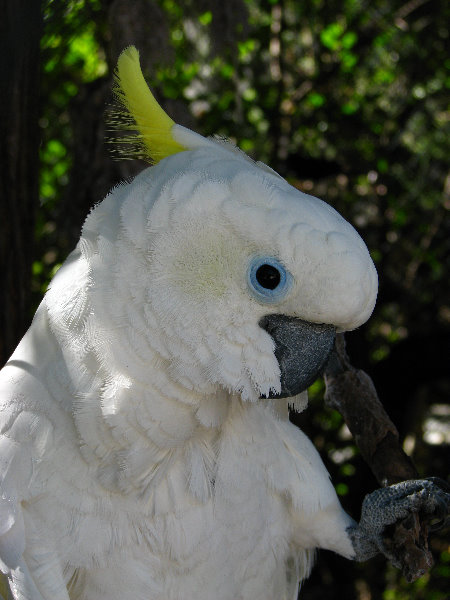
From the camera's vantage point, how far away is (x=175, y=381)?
1576mm

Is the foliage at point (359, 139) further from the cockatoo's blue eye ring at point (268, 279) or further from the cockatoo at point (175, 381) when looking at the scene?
the cockatoo's blue eye ring at point (268, 279)

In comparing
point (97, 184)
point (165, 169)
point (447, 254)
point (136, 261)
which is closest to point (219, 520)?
point (136, 261)

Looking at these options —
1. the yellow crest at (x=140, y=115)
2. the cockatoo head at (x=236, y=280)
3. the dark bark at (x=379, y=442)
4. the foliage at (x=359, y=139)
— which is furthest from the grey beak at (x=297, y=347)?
the foliage at (x=359, y=139)

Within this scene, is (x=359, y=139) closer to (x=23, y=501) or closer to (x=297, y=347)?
(x=297, y=347)

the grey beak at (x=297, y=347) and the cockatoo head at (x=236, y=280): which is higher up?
the cockatoo head at (x=236, y=280)

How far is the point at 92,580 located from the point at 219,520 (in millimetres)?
347

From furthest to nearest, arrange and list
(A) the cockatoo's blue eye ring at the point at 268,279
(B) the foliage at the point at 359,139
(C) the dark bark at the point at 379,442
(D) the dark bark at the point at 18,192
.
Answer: (B) the foliage at the point at 359,139, (D) the dark bark at the point at 18,192, (C) the dark bark at the point at 379,442, (A) the cockatoo's blue eye ring at the point at 268,279

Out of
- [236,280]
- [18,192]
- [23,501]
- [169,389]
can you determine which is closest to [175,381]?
[169,389]

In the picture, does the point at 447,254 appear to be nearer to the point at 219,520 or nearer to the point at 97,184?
the point at 97,184

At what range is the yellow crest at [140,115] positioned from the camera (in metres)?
1.69

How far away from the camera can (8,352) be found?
2.28 metres

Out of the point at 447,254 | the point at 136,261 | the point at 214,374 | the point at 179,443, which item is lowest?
the point at 447,254

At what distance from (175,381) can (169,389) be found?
3 cm

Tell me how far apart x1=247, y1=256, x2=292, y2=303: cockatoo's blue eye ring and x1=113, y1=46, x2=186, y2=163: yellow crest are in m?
0.42
